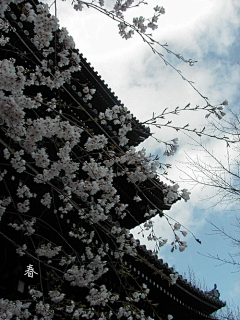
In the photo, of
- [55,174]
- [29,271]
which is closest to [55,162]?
[55,174]

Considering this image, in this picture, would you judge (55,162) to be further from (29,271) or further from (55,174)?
(29,271)

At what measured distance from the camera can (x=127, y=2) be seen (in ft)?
13.1

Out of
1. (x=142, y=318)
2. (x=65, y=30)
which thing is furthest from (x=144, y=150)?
(x=142, y=318)

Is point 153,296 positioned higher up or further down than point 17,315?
higher up

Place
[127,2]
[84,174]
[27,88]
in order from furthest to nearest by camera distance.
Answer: [84,174]
[27,88]
[127,2]

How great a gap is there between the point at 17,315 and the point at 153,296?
3.78m

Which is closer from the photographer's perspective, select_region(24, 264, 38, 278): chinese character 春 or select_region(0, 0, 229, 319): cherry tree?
select_region(0, 0, 229, 319): cherry tree

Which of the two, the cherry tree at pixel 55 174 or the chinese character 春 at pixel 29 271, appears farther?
the chinese character 春 at pixel 29 271

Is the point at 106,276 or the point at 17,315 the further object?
the point at 106,276

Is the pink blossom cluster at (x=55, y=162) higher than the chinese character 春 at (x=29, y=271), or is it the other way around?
the pink blossom cluster at (x=55, y=162)

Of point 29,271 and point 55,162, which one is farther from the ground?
point 55,162

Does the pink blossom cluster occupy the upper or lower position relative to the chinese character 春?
upper

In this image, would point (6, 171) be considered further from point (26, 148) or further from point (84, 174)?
point (84, 174)

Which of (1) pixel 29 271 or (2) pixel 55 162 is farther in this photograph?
(1) pixel 29 271
